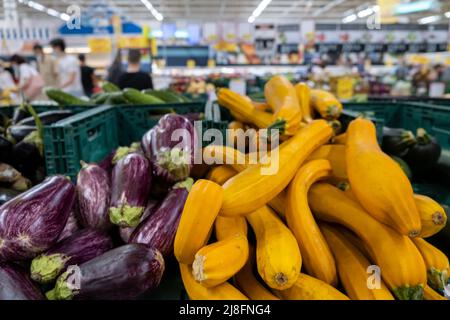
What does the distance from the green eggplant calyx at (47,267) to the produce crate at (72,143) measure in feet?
1.63

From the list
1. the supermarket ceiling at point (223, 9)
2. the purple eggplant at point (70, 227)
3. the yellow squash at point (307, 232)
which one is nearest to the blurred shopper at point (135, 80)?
the purple eggplant at point (70, 227)

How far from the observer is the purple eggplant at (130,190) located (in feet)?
2.82

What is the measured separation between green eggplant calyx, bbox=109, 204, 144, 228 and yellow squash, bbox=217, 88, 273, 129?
640 millimetres

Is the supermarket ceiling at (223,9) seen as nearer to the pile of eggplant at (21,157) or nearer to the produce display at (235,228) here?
the pile of eggplant at (21,157)

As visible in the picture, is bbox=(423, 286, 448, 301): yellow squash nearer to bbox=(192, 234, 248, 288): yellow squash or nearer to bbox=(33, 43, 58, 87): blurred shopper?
bbox=(192, 234, 248, 288): yellow squash

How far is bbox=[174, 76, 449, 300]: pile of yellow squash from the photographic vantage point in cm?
70

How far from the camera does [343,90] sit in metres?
4.63

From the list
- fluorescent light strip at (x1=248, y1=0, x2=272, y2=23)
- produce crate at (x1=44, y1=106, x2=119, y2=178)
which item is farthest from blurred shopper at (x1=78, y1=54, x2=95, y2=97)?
fluorescent light strip at (x1=248, y1=0, x2=272, y2=23)

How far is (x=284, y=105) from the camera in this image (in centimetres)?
125

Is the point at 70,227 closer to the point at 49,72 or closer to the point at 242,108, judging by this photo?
the point at 242,108

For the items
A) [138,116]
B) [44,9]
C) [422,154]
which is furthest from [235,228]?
[44,9]

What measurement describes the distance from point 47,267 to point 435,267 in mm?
780

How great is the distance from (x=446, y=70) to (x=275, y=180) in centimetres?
673
